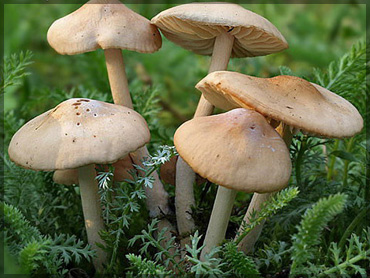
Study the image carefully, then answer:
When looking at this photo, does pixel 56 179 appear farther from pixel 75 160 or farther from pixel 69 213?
pixel 75 160

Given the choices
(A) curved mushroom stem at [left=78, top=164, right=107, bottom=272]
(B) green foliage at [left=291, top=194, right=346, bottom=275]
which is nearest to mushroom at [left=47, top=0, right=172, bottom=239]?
(A) curved mushroom stem at [left=78, top=164, right=107, bottom=272]

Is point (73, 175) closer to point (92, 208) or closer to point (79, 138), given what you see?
point (92, 208)

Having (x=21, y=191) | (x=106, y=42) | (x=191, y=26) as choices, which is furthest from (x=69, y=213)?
(x=191, y=26)

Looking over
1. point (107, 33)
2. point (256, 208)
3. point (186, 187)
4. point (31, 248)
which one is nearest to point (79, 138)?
point (31, 248)

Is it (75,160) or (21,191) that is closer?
(75,160)

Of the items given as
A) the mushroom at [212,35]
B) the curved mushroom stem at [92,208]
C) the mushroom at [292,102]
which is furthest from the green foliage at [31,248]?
the mushroom at [292,102]

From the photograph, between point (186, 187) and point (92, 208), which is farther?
point (186, 187)

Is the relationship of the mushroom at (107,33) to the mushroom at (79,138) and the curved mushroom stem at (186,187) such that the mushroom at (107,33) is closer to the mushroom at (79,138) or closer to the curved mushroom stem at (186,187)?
the curved mushroom stem at (186,187)
